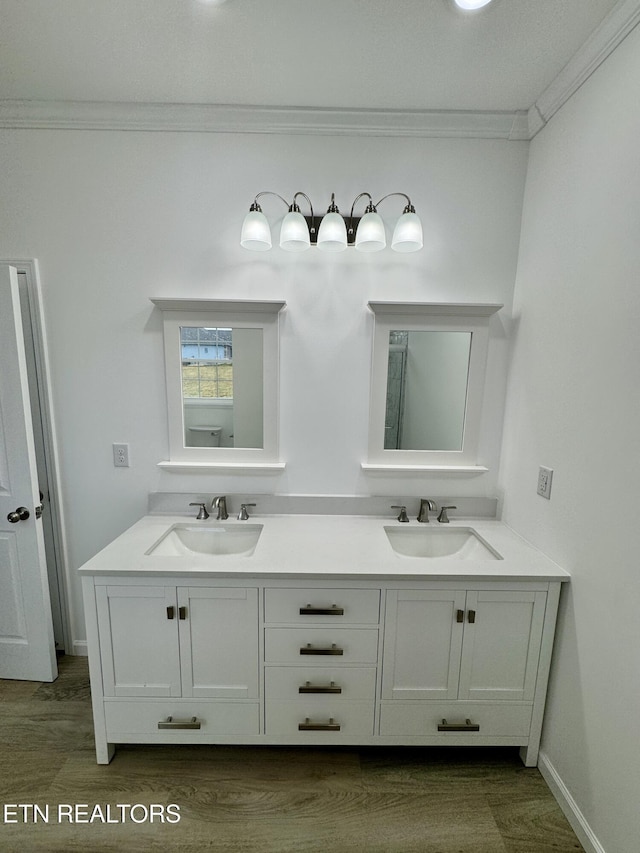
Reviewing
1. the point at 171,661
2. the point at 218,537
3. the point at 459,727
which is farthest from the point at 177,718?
the point at 459,727

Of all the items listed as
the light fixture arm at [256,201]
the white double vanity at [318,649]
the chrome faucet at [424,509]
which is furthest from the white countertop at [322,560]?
the light fixture arm at [256,201]

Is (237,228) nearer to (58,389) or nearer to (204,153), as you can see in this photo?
(204,153)

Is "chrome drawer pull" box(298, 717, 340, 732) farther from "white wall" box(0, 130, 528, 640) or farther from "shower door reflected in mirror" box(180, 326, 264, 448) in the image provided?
"shower door reflected in mirror" box(180, 326, 264, 448)

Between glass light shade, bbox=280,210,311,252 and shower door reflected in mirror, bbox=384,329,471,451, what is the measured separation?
583 millimetres

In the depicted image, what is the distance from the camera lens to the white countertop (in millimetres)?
1359

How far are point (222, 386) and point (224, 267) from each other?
0.56m

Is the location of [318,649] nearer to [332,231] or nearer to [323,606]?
[323,606]

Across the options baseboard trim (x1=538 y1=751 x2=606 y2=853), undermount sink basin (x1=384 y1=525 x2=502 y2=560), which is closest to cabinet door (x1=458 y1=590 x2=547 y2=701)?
baseboard trim (x1=538 y1=751 x2=606 y2=853)

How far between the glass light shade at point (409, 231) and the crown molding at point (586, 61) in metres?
0.65

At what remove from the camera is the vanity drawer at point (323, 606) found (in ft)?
4.55

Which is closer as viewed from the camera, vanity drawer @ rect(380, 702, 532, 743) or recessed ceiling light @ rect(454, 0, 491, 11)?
recessed ceiling light @ rect(454, 0, 491, 11)

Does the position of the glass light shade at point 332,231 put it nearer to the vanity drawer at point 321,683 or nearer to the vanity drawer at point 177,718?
the vanity drawer at point 321,683

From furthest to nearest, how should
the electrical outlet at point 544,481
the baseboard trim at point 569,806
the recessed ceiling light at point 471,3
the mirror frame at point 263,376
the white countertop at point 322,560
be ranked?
the mirror frame at point 263,376, the electrical outlet at point 544,481, the white countertop at point 322,560, the baseboard trim at point 569,806, the recessed ceiling light at point 471,3

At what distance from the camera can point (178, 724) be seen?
1423mm
